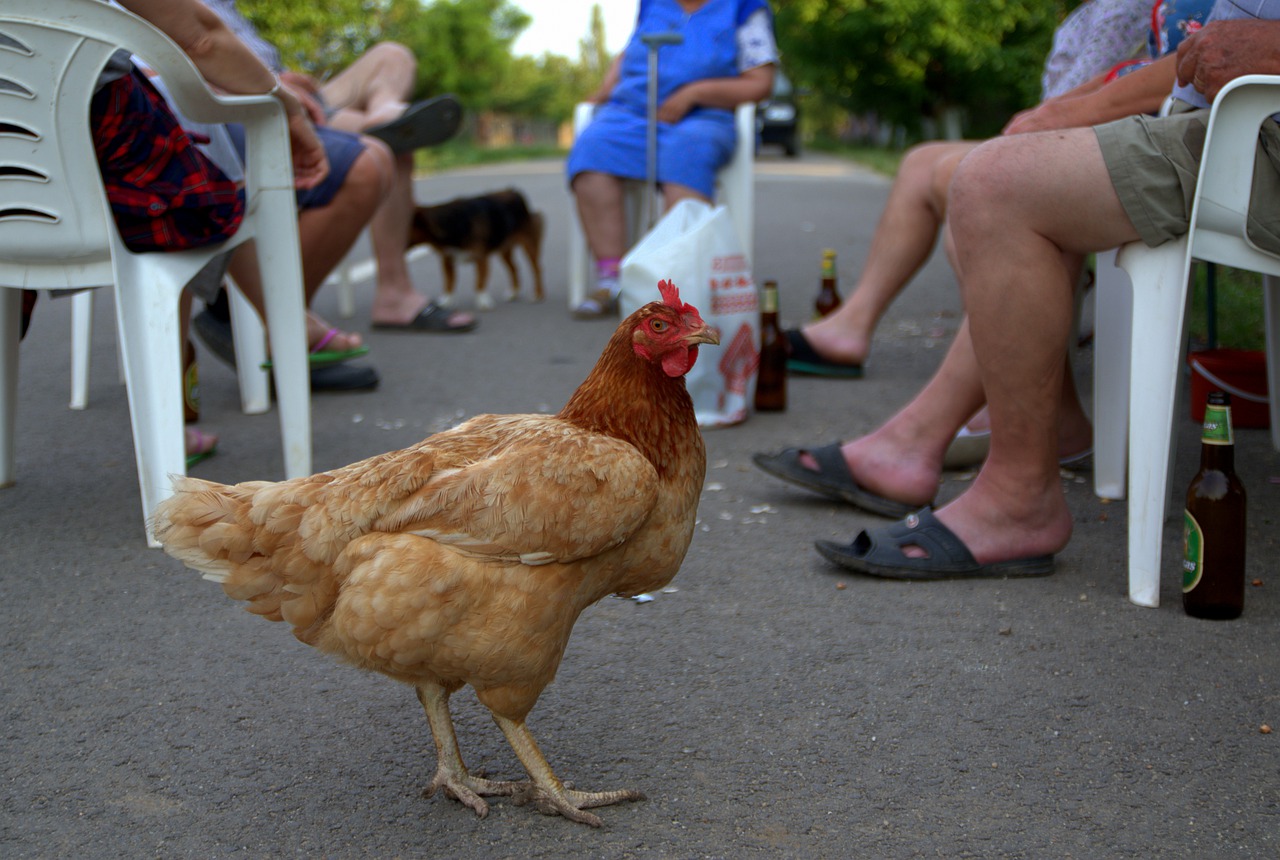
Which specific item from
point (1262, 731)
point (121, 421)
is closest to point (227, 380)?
point (121, 421)

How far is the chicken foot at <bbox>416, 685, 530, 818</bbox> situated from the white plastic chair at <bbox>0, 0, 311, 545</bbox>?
40.3 inches

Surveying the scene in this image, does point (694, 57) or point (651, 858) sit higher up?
point (694, 57)

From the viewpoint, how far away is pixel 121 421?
14.4 ft

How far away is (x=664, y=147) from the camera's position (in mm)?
5809

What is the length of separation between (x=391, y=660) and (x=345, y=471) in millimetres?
341

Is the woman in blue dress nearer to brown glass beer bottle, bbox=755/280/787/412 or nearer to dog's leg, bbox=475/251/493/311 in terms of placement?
dog's leg, bbox=475/251/493/311

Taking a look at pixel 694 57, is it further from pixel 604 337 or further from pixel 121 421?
pixel 121 421

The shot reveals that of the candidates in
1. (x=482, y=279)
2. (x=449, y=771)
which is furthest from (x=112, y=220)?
(x=482, y=279)

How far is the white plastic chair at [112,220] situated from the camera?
110 inches

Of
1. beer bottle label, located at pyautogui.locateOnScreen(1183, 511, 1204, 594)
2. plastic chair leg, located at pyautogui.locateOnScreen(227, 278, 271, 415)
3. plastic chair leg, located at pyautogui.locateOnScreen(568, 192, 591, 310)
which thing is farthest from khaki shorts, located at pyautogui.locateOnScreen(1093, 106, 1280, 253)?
plastic chair leg, located at pyautogui.locateOnScreen(568, 192, 591, 310)

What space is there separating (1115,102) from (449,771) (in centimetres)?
233

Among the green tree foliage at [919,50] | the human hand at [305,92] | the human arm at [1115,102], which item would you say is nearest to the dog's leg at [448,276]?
the human hand at [305,92]

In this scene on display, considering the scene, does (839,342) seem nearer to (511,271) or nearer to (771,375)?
(771,375)

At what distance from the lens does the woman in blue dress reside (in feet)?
19.0
